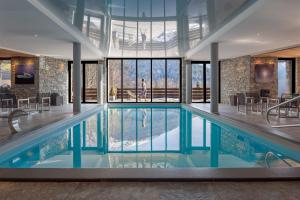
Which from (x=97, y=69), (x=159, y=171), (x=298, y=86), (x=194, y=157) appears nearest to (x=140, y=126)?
(x=194, y=157)

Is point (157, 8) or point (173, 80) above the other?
point (157, 8)

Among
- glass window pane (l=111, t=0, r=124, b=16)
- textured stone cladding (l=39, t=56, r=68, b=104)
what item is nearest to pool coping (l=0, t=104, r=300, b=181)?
glass window pane (l=111, t=0, r=124, b=16)

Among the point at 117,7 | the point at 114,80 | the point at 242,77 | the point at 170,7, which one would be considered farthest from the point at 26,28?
the point at 242,77

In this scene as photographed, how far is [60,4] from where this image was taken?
6.82 meters

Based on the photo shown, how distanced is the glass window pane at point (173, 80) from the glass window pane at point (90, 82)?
500 centimetres

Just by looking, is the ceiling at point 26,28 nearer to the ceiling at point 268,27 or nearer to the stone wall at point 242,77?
the ceiling at point 268,27

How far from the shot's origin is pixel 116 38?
45.6ft

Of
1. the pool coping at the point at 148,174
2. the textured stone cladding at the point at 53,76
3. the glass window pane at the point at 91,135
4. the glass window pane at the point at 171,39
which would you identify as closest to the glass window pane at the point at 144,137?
the glass window pane at the point at 91,135

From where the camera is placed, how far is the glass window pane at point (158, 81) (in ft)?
64.4

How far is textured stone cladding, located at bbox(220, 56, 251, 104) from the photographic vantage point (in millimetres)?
16109

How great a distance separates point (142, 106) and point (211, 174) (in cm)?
1512

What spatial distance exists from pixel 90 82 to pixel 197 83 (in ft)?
23.9

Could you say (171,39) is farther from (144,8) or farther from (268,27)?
(268,27)

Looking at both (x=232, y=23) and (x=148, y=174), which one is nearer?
(x=148, y=174)
